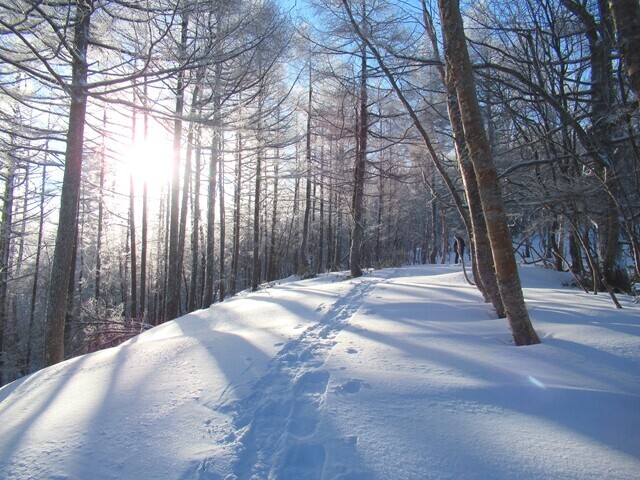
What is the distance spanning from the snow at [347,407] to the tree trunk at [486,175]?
289 millimetres

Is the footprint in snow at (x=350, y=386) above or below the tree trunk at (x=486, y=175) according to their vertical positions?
below

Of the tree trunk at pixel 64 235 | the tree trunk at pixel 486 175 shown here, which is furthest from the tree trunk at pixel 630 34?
the tree trunk at pixel 64 235

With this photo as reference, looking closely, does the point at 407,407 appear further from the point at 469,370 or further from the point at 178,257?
the point at 178,257

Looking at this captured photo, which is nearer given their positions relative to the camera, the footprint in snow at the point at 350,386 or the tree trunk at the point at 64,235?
the footprint in snow at the point at 350,386

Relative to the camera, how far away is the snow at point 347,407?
1.53m

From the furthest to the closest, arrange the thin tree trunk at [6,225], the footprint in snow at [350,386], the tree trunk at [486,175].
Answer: the thin tree trunk at [6,225] → the tree trunk at [486,175] → the footprint in snow at [350,386]

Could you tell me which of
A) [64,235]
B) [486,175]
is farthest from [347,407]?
[64,235]

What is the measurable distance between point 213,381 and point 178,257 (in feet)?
26.7

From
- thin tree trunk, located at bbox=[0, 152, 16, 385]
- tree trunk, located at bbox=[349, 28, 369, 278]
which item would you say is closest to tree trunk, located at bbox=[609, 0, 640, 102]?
tree trunk, located at bbox=[349, 28, 369, 278]

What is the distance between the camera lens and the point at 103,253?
771 inches

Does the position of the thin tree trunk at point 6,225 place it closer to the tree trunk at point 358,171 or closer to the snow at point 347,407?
the snow at point 347,407

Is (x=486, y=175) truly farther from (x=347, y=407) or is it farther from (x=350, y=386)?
(x=347, y=407)

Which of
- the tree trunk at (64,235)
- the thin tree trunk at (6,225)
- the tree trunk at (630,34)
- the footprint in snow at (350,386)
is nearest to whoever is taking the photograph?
the tree trunk at (630,34)

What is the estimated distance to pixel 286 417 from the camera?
1974mm
